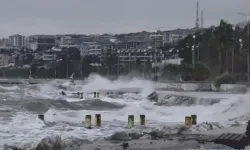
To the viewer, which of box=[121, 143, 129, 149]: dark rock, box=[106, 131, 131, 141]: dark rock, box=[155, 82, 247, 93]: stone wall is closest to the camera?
box=[121, 143, 129, 149]: dark rock

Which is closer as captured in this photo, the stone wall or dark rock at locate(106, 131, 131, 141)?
dark rock at locate(106, 131, 131, 141)

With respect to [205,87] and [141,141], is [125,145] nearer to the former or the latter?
[141,141]

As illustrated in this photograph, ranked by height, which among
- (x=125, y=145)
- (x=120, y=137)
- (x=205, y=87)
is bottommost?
(x=205, y=87)

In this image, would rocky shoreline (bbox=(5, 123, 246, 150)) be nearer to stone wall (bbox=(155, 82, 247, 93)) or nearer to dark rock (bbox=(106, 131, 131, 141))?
dark rock (bbox=(106, 131, 131, 141))

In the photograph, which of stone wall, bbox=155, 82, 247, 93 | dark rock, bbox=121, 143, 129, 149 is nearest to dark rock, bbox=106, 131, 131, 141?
dark rock, bbox=121, 143, 129, 149

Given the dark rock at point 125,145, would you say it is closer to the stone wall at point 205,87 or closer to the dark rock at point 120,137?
the dark rock at point 120,137

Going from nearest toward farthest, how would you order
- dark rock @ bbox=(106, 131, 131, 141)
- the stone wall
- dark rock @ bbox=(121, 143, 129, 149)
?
1. dark rock @ bbox=(121, 143, 129, 149)
2. dark rock @ bbox=(106, 131, 131, 141)
3. the stone wall

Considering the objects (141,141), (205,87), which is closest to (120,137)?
(141,141)

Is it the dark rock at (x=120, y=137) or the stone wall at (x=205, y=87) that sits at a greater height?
the dark rock at (x=120, y=137)

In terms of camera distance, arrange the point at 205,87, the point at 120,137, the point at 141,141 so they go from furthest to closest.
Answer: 1. the point at 205,87
2. the point at 120,137
3. the point at 141,141

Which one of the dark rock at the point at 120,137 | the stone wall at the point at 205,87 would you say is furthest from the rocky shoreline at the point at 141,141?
the stone wall at the point at 205,87

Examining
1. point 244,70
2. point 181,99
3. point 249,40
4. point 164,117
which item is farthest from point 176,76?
point 164,117

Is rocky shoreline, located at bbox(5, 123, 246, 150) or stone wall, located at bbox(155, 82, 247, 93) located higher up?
rocky shoreline, located at bbox(5, 123, 246, 150)

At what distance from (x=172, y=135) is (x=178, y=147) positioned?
11.8 ft
